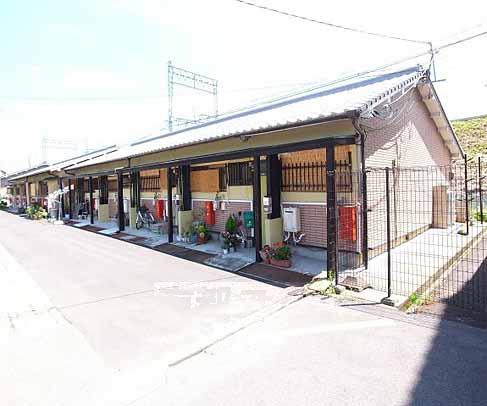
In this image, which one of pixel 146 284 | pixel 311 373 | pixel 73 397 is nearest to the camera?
pixel 73 397

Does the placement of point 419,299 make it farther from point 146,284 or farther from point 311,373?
point 146,284

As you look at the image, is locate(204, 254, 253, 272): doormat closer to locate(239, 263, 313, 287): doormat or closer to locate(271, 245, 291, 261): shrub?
locate(239, 263, 313, 287): doormat

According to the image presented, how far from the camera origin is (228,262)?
766cm

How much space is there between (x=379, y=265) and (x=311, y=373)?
396 cm

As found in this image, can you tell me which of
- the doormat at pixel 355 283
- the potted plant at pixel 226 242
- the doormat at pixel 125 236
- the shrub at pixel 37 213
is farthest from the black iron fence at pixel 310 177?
the shrub at pixel 37 213

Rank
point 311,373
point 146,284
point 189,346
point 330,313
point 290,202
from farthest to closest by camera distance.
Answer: point 290,202 < point 146,284 < point 330,313 < point 189,346 < point 311,373

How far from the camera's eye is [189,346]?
3816 mm

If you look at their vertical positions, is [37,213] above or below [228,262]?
above

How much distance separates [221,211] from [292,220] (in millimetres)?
3027

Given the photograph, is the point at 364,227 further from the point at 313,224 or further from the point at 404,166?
the point at 404,166

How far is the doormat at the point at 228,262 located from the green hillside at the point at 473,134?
19745 millimetres

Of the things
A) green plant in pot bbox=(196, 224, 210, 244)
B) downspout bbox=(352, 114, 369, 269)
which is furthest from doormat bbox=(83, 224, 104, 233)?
downspout bbox=(352, 114, 369, 269)

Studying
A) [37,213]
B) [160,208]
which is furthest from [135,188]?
[37,213]

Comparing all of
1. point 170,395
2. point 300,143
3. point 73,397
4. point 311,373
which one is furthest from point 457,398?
point 300,143
